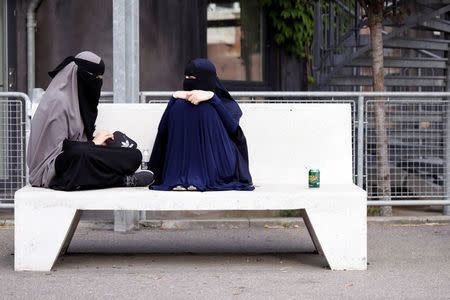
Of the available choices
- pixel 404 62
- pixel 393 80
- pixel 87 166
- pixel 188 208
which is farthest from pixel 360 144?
pixel 393 80

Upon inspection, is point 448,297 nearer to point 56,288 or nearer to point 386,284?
point 386,284

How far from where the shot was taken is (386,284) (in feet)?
18.6

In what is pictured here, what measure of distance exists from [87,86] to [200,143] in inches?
38.0

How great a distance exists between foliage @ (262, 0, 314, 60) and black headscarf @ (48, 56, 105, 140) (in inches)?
282

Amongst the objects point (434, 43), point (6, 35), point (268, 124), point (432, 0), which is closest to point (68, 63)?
point (268, 124)

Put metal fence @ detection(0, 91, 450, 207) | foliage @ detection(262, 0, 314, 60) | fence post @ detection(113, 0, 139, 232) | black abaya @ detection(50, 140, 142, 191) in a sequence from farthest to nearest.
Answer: foliage @ detection(262, 0, 314, 60) → metal fence @ detection(0, 91, 450, 207) → fence post @ detection(113, 0, 139, 232) → black abaya @ detection(50, 140, 142, 191)

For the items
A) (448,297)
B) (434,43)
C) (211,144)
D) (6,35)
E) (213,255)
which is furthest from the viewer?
(434,43)

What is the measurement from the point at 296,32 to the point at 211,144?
7.39 m

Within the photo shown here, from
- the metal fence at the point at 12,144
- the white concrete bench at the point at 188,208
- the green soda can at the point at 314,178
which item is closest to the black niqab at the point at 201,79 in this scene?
the white concrete bench at the point at 188,208

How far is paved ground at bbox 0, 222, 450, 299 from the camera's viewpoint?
17.8ft

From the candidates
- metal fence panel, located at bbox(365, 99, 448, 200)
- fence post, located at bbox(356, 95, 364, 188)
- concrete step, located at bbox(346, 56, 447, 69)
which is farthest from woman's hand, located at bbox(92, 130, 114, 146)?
concrete step, located at bbox(346, 56, 447, 69)

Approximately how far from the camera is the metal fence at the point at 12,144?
838cm

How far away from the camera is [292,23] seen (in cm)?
1352

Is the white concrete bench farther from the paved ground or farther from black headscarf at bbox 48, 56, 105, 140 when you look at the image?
black headscarf at bbox 48, 56, 105, 140
